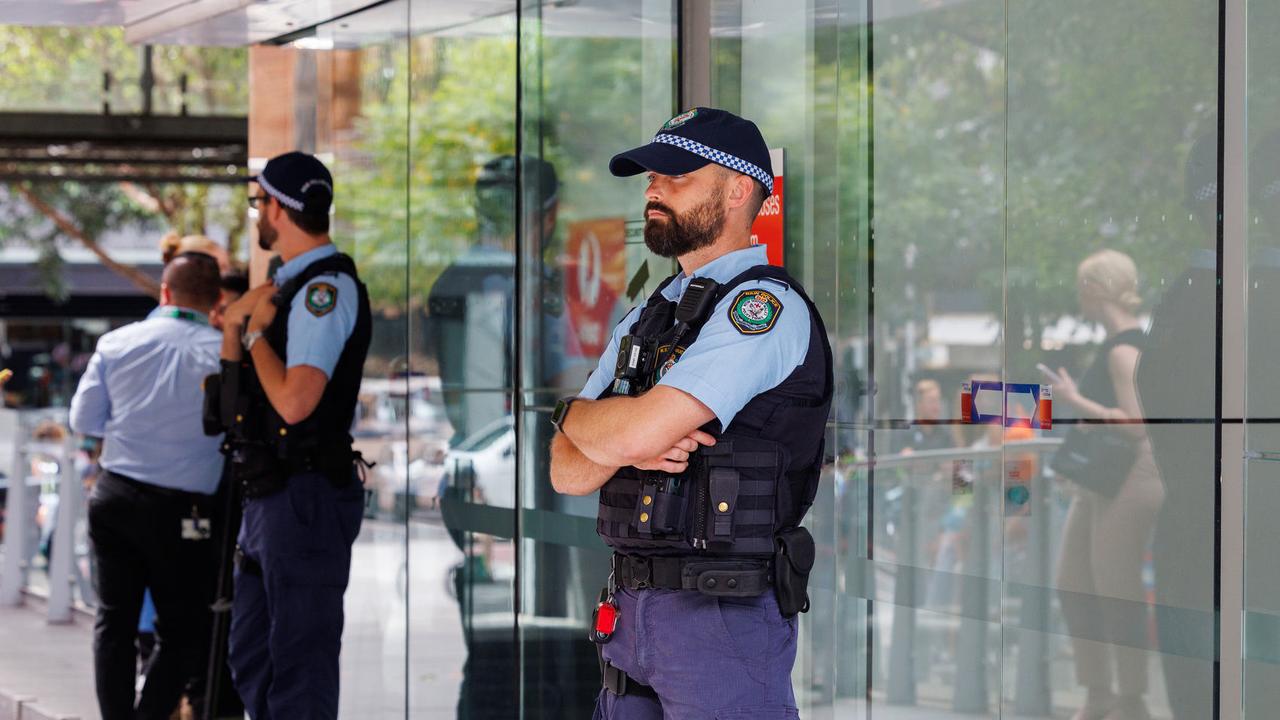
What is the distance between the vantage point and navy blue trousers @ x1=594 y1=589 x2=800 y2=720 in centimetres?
242

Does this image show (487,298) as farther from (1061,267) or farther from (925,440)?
(1061,267)

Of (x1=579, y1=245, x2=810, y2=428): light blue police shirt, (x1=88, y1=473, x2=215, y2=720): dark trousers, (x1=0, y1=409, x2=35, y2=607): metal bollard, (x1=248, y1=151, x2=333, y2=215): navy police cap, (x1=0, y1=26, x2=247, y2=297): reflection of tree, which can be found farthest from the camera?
(x1=0, y1=26, x2=247, y2=297): reflection of tree

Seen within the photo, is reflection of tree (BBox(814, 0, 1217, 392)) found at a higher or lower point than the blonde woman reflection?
higher

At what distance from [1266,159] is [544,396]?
2513mm

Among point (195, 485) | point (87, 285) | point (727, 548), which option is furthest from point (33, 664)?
point (87, 285)

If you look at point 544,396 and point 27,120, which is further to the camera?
point 27,120

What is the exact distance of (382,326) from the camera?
18.5 ft

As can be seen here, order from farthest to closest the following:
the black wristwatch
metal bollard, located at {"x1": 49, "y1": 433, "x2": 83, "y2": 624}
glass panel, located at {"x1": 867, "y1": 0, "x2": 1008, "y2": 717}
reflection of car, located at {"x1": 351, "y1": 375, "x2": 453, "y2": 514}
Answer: metal bollard, located at {"x1": 49, "y1": 433, "x2": 83, "y2": 624} → reflection of car, located at {"x1": 351, "y1": 375, "x2": 453, "y2": 514} → glass panel, located at {"x1": 867, "y1": 0, "x2": 1008, "y2": 717} → the black wristwatch

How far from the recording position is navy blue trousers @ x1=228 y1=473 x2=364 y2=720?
4.05 meters

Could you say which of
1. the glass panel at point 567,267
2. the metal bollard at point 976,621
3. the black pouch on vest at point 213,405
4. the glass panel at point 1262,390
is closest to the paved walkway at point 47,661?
the black pouch on vest at point 213,405

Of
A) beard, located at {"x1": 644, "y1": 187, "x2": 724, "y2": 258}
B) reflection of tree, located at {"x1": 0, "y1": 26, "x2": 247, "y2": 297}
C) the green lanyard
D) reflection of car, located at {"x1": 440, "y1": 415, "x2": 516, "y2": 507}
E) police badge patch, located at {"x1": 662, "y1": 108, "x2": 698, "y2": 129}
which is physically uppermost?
reflection of tree, located at {"x1": 0, "y1": 26, "x2": 247, "y2": 297}

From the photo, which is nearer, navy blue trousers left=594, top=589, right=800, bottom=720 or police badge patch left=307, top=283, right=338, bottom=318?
navy blue trousers left=594, top=589, right=800, bottom=720

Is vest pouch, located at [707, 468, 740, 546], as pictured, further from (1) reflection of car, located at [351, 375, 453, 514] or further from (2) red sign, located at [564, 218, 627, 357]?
(1) reflection of car, located at [351, 375, 453, 514]

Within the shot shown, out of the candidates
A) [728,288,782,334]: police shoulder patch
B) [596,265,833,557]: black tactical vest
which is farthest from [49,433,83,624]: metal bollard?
[728,288,782,334]: police shoulder patch
